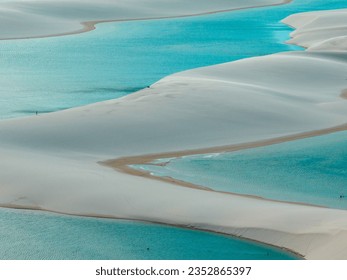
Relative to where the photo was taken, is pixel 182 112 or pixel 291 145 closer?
pixel 291 145

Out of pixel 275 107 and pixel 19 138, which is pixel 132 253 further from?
pixel 275 107

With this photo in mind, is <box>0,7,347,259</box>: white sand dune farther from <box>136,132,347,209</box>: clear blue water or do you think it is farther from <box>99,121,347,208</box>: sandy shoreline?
<box>136,132,347,209</box>: clear blue water

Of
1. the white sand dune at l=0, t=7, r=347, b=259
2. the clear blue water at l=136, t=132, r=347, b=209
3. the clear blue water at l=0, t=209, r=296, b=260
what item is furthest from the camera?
the clear blue water at l=136, t=132, r=347, b=209

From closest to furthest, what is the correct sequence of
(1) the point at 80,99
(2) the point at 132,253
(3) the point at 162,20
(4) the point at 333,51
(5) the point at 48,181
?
(2) the point at 132,253 → (5) the point at 48,181 → (1) the point at 80,99 → (4) the point at 333,51 → (3) the point at 162,20

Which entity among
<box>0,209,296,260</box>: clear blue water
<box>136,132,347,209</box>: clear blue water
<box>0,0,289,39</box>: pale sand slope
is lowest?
<box>0,0,289,39</box>: pale sand slope

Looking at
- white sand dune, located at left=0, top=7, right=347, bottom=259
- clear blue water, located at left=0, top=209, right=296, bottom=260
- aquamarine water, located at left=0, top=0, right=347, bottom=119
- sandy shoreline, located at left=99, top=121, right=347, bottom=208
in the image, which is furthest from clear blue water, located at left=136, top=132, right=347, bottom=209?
aquamarine water, located at left=0, top=0, right=347, bottom=119

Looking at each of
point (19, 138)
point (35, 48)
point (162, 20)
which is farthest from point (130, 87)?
point (162, 20)

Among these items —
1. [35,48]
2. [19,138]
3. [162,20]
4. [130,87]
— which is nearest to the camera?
[19,138]
